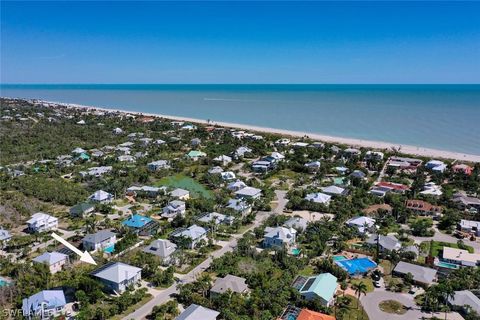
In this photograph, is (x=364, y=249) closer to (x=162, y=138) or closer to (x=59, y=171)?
(x=59, y=171)

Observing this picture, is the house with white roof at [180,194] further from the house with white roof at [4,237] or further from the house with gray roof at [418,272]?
the house with gray roof at [418,272]

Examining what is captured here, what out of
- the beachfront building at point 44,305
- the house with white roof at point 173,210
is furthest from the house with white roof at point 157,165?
the beachfront building at point 44,305

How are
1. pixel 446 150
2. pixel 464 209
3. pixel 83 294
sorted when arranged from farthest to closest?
pixel 446 150 < pixel 464 209 < pixel 83 294

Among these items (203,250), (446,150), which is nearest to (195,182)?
(203,250)

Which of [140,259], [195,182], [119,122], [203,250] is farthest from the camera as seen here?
[119,122]

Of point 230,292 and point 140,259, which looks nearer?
point 230,292

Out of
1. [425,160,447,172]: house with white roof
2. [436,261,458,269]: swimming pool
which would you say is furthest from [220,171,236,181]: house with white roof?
[425,160,447,172]: house with white roof

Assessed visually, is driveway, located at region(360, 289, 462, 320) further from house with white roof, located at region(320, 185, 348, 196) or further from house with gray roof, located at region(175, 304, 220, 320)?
house with white roof, located at region(320, 185, 348, 196)
